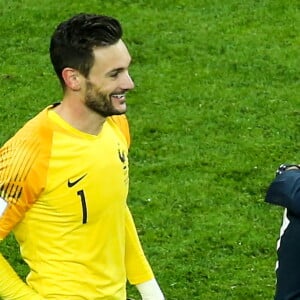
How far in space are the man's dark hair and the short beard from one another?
0.07 metres

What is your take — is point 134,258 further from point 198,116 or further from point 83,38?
point 198,116

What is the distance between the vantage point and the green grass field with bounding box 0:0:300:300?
303 inches

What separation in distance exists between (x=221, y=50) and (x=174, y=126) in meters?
2.07

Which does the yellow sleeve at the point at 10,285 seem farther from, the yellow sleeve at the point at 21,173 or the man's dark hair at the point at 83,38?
the man's dark hair at the point at 83,38

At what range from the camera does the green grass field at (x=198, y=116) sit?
303 inches

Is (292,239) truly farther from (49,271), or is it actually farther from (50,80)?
(50,80)

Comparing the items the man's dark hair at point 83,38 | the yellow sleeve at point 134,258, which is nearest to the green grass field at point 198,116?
the yellow sleeve at point 134,258

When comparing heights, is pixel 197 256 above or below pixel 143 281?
below

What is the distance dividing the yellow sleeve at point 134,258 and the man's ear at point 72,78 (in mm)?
696

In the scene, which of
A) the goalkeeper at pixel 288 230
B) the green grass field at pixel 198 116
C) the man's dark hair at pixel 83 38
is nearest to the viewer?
the goalkeeper at pixel 288 230

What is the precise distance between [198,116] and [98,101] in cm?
592

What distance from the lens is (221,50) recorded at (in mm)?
11742

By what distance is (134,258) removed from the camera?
4.75 m

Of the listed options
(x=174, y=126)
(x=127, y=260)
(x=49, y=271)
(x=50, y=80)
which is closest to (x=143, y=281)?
(x=127, y=260)
